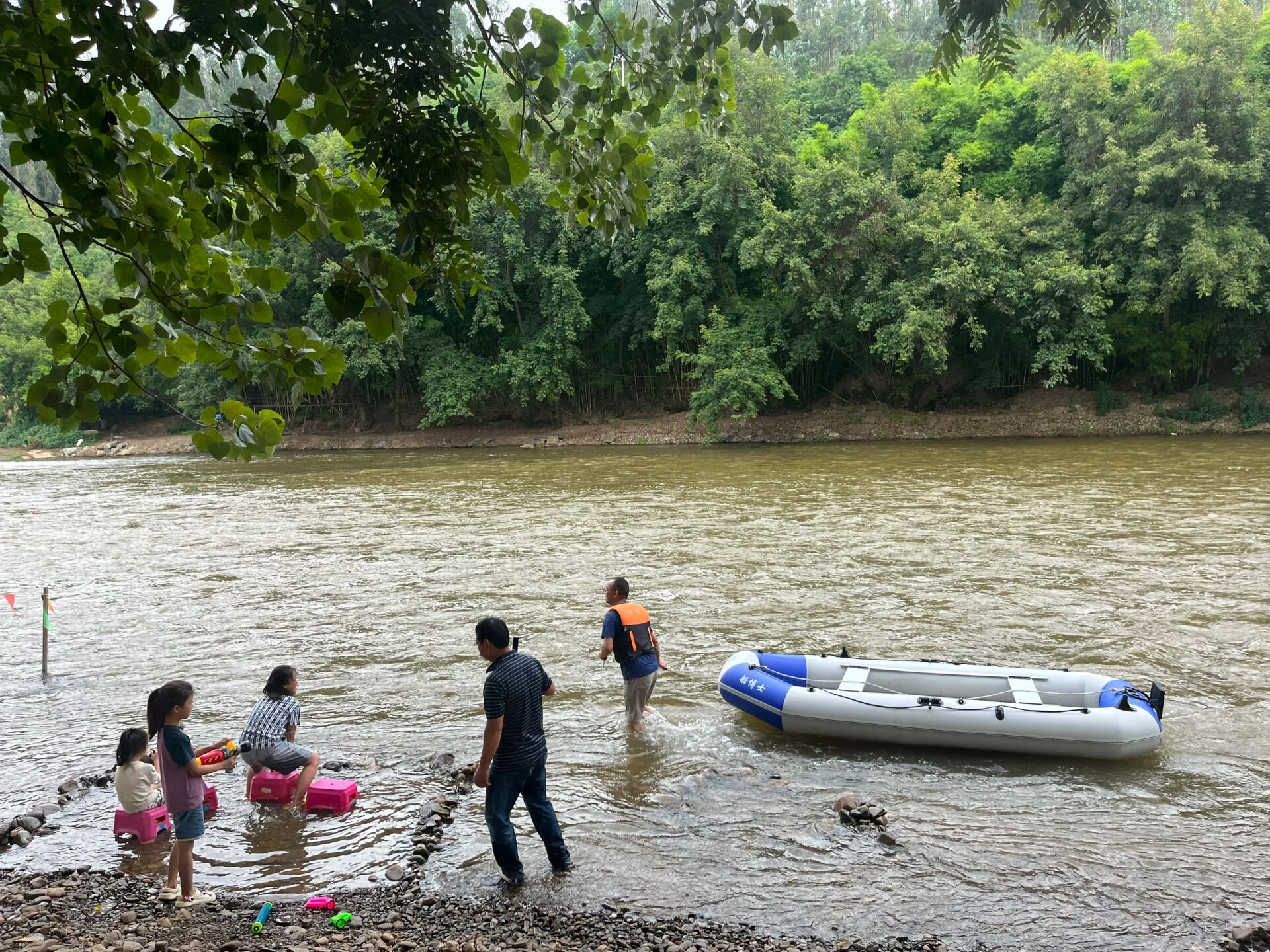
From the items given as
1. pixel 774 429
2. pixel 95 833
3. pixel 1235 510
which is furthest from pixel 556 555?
pixel 774 429

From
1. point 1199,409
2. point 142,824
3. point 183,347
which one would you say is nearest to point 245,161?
point 183,347

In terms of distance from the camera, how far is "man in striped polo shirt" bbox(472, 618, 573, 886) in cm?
482

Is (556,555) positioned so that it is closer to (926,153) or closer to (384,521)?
(384,521)

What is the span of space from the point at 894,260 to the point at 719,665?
23032mm

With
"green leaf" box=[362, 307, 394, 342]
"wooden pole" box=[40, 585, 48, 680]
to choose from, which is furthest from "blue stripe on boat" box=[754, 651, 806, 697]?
"wooden pole" box=[40, 585, 48, 680]

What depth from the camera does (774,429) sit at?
3219 cm

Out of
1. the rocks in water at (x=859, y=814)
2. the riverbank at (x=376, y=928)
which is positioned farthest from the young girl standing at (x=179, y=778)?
the rocks in water at (x=859, y=814)

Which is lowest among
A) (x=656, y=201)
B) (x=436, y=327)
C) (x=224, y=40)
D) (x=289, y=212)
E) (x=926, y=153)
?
(x=289, y=212)

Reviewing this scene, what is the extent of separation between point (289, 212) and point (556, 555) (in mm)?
11815

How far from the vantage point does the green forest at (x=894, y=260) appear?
1062 inches

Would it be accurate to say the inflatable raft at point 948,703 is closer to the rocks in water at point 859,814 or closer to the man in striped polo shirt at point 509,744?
the rocks in water at point 859,814

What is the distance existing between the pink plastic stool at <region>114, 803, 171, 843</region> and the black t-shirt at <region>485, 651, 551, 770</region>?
7.84 ft

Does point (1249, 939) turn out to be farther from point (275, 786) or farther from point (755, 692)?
point (275, 786)

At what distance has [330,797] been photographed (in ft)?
19.6
